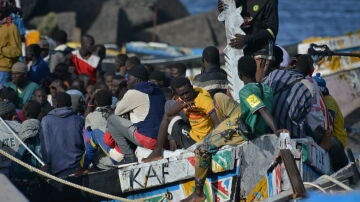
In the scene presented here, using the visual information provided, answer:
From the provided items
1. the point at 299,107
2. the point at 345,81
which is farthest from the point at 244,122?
the point at 345,81

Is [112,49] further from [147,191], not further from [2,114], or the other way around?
[147,191]

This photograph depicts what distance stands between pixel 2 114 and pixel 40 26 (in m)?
13.6

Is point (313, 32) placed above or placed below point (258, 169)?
below

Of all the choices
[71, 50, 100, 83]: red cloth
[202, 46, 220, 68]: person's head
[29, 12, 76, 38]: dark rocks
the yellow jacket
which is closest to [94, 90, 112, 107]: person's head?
[202, 46, 220, 68]: person's head

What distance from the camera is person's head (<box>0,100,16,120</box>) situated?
1348 centimetres

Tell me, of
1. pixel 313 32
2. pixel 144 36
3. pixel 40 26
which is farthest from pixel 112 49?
pixel 313 32

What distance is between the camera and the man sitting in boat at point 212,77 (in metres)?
13.0

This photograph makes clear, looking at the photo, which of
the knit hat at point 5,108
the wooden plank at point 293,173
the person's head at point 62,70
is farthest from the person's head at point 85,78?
the wooden plank at point 293,173

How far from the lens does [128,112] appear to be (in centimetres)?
1276

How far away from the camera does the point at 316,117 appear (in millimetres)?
12016

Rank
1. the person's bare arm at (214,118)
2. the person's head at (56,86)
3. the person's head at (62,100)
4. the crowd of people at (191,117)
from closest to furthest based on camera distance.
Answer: the crowd of people at (191,117)
the person's bare arm at (214,118)
the person's head at (62,100)
the person's head at (56,86)

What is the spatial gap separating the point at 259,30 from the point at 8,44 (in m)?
5.03

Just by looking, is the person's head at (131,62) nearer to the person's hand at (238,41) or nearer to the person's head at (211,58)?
the person's head at (211,58)

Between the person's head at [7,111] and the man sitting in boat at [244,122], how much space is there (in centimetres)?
297
